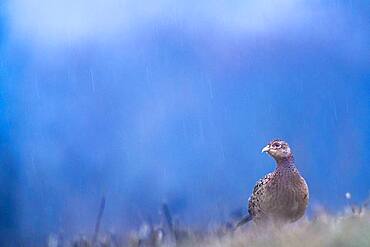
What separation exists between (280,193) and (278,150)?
19cm

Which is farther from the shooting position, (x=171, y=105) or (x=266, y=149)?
(x=171, y=105)

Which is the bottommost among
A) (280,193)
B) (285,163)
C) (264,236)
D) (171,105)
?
(264,236)

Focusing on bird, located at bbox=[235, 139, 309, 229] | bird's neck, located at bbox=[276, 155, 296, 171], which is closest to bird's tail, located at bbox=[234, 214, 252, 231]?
bird, located at bbox=[235, 139, 309, 229]

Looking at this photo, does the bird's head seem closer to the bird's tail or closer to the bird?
the bird

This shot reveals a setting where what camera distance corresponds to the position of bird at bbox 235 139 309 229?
121 inches

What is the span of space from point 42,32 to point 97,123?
0.50 metres

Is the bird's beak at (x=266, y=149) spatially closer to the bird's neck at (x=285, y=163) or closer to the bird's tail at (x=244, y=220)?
the bird's neck at (x=285, y=163)

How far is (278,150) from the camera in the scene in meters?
3.16

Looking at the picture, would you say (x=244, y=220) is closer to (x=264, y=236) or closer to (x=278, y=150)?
(x=264, y=236)

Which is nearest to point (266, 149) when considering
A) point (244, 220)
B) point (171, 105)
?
point (244, 220)

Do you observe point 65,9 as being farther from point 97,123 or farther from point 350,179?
point 350,179

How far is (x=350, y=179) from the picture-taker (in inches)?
124

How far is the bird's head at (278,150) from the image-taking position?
124 inches

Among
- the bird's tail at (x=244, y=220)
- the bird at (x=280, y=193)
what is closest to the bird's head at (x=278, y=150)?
the bird at (x=280, y=193)
